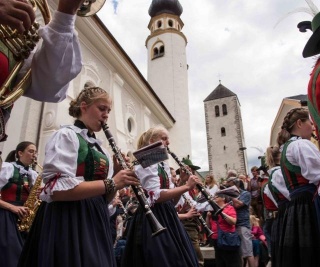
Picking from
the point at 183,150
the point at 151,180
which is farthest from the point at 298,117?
the point at 183,150

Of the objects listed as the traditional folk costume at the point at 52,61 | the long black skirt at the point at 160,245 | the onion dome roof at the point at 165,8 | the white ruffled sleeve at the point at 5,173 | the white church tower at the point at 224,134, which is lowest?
the long black skirt at the point at 160,245

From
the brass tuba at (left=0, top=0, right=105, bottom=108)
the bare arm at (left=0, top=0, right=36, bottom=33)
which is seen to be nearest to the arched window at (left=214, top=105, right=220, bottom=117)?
the brass tuba at (left=0, top=0, right=105, bottom=108)

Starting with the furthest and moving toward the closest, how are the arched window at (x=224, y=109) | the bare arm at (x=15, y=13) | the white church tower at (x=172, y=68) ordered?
the arched window at (x=224, y=109) < the white church tower at (x=172, y=68) < the bare arm at (x=15, y=13)

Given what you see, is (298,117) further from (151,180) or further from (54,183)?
(54,183)

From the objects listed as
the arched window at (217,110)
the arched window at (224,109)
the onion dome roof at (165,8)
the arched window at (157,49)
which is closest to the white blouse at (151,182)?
the arched window at (157,49)

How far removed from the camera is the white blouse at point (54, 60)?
1.32m

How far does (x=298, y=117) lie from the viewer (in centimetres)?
306

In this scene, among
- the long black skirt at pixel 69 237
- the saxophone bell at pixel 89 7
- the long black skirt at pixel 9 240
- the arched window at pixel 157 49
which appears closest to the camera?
the long black skirt at pixel 69 237

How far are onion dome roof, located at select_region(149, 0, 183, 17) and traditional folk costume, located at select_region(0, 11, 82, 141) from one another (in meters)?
27.7

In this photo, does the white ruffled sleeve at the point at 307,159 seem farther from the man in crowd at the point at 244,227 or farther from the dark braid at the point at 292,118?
the man in crowd at the point at 244,227

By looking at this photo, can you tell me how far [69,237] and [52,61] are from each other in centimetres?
102

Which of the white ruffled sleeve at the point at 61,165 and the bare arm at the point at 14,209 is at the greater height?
the white ruffled sleeve at the point at 61,165

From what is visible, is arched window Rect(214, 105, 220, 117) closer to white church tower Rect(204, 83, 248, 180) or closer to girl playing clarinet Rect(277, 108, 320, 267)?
white church tower Rect(204, 83, 248, 180)

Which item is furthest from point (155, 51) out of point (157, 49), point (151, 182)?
point (151, 182)
